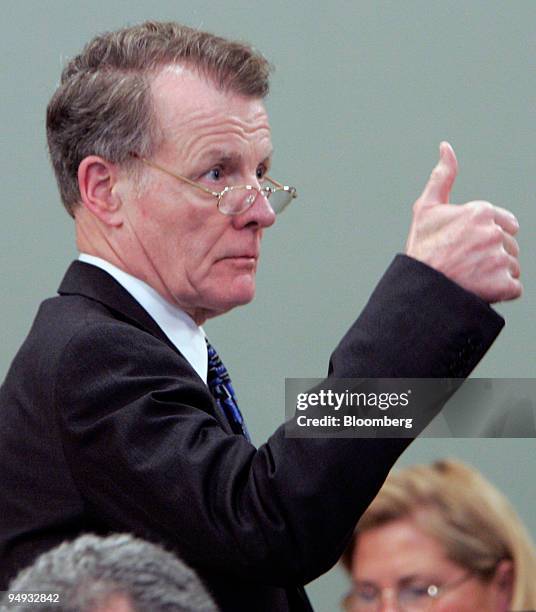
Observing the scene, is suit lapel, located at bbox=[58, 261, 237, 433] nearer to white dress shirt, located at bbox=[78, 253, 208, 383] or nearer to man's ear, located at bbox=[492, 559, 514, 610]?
white dress shirt, located at bbox=[78, 253, 208, 383]

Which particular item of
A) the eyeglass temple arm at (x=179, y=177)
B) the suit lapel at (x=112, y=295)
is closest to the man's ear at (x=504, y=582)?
the suit lapel at (x=112, y=295)

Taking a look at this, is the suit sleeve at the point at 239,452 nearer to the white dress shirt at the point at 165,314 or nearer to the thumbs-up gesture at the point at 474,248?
the thumbs-up gesture at the point at 474,248

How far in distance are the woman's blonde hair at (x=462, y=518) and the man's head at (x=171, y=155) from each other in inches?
11.5

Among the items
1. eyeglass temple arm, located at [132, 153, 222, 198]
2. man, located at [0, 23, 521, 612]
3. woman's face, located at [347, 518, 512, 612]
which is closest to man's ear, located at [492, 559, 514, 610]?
woman's face, located at [347, 518, 512, 612]

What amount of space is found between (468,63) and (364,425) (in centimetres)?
188

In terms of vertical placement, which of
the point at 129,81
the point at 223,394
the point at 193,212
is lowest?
the point at 223,394

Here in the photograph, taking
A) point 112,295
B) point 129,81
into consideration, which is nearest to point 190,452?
point 112,295

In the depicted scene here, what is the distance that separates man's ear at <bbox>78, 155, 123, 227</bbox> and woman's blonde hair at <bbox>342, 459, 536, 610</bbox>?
459 millimetres

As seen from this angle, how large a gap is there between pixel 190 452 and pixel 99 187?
0.43m

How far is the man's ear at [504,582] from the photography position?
149cm

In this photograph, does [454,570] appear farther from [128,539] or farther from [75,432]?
[128,539]

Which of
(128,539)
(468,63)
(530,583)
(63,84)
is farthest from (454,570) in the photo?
(468,63)

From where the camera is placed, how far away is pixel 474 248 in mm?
1339

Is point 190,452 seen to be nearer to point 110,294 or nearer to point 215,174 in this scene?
point 110,294
